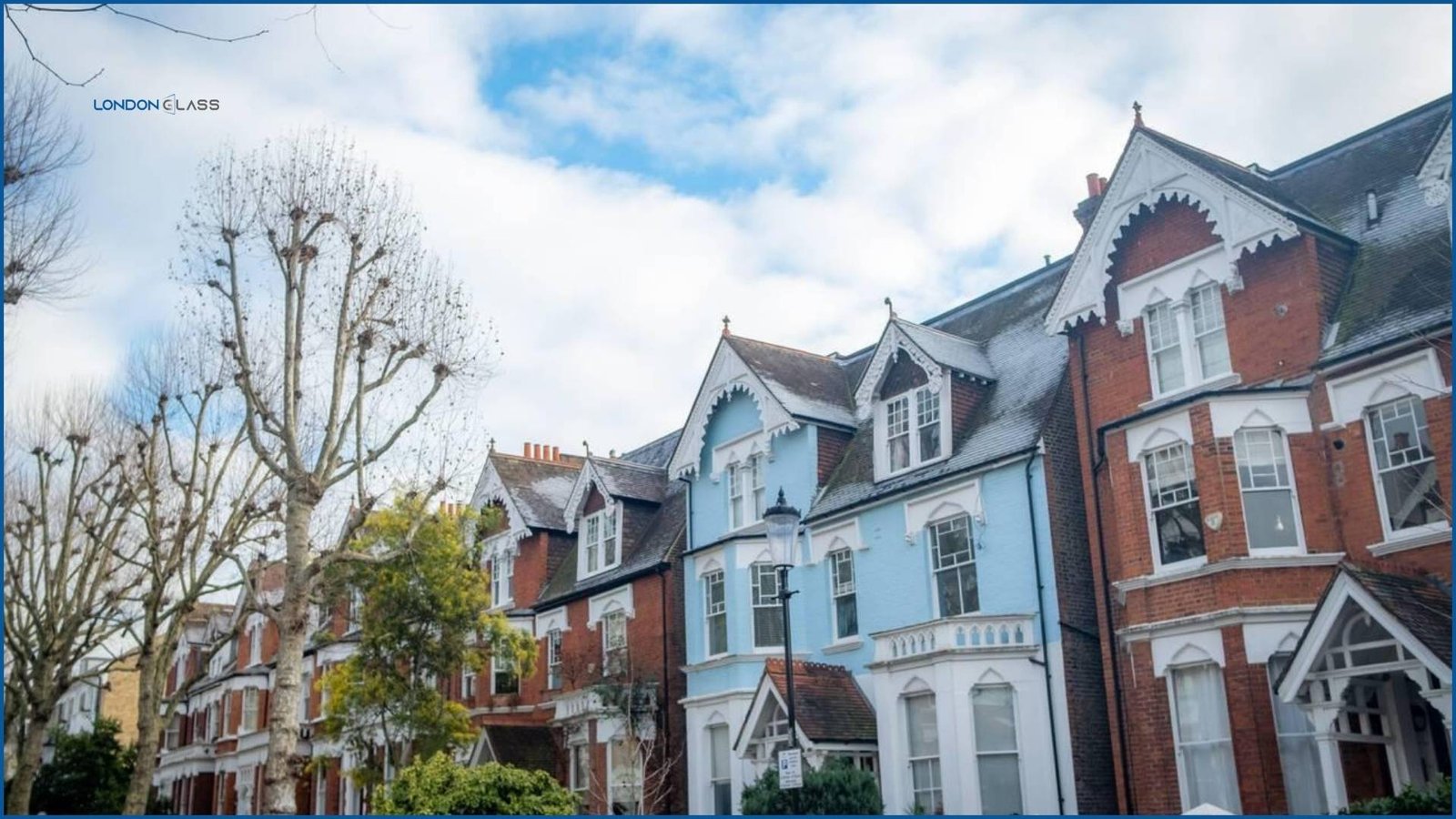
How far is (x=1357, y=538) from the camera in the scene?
19.7m

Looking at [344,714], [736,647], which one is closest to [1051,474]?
[736,647]

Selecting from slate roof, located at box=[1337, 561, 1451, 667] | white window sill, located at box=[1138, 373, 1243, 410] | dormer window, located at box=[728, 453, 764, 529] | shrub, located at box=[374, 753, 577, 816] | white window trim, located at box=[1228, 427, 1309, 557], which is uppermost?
dormer window, located at box=[728, 453, 764, 529]

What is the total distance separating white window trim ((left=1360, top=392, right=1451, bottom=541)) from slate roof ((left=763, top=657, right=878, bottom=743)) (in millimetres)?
10491

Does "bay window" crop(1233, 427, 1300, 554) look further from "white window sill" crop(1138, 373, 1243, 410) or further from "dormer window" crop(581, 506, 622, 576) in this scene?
"dormer window" crop(581, 506, 622, 576)

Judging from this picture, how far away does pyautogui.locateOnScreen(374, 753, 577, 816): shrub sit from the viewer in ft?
68.7

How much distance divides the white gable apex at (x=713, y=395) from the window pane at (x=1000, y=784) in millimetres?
10619

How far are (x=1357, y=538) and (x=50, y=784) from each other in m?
49.2

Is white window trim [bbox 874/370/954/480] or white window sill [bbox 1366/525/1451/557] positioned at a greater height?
white window trim [bbox 874/370/954/480]

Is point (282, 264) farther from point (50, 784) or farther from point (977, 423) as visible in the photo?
point (50, 784)

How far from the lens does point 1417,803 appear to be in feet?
52.6

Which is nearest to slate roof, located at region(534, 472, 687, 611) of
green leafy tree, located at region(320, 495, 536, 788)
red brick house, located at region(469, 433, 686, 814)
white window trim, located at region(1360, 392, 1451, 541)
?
red brick house, located at region(469, 433, 686, 814)

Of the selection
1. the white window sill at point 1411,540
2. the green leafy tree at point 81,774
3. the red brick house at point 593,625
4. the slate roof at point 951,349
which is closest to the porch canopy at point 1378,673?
the white window sill at point 1411,540

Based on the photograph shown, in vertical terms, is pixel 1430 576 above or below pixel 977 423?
below

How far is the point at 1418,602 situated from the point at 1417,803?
2.88 meters
